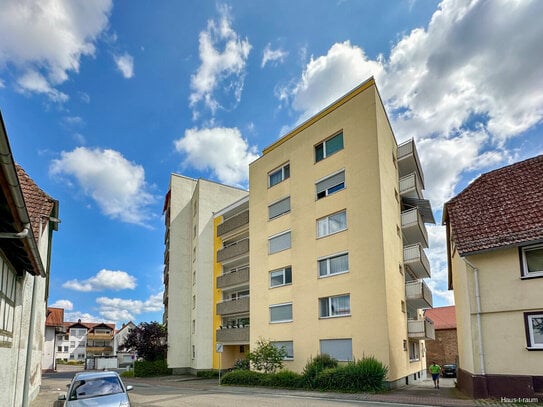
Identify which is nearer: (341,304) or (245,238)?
(341,304)

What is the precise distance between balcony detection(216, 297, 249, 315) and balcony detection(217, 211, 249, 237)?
5.84 metres

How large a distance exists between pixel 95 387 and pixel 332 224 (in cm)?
1588

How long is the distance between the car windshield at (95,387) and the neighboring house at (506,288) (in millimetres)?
11917

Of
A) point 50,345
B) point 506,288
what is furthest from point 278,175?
point 50,345

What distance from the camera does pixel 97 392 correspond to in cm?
1166

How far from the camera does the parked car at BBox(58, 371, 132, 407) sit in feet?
36.4

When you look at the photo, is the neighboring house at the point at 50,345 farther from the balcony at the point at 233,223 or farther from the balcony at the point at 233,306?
the balcony at the point at 233,223

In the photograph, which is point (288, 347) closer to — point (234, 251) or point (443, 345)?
point (234, 251)

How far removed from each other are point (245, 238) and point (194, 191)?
10.0 m

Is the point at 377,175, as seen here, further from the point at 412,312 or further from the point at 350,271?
the point at 412,312

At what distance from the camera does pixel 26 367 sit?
12.5 meters

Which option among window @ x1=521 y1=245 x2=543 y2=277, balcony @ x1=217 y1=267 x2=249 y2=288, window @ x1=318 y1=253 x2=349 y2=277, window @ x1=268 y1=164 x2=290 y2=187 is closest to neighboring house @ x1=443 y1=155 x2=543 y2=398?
window @ x1=521 y1=245 x2=543 y2=277

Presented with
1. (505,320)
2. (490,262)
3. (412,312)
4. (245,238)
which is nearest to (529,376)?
(505,320)

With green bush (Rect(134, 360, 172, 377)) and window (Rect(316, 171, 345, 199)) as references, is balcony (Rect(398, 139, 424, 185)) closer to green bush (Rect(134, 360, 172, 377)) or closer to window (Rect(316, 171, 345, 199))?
window (Rect(316, 171, 345, 199))
